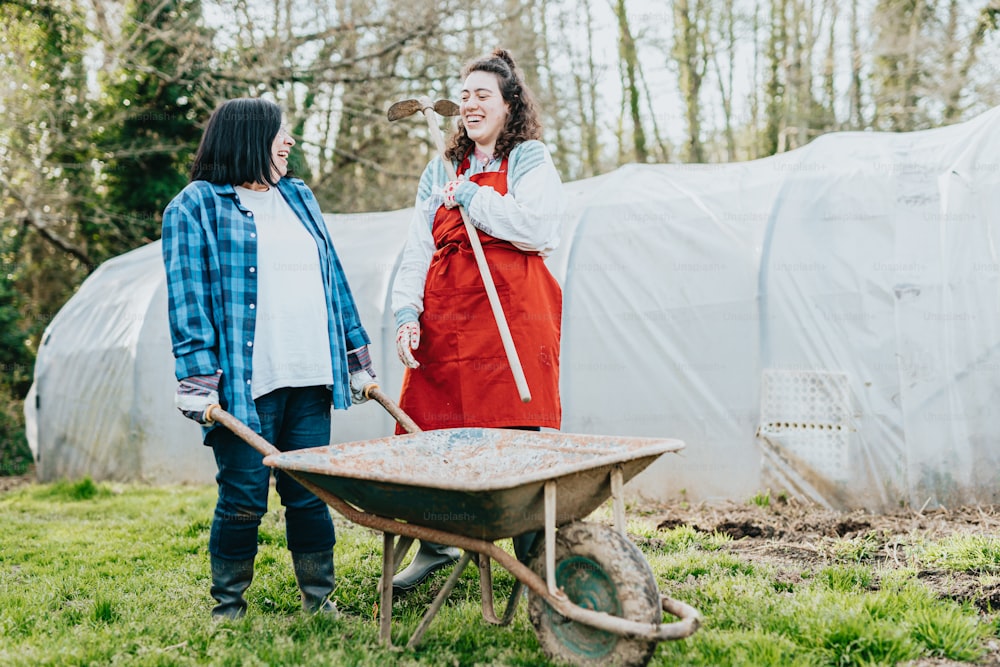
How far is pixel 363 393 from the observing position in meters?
3.16

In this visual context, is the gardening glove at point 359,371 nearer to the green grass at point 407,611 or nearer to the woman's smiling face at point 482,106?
the green grass at point 407,611

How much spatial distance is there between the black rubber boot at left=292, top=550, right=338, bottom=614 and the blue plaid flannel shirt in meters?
0.57

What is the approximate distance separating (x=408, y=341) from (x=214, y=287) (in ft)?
2.28

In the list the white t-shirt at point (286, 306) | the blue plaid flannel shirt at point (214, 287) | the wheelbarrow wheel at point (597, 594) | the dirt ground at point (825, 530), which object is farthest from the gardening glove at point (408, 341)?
the dirt ground at point (825, 530)

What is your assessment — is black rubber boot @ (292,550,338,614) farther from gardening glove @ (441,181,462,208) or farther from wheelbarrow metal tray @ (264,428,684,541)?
gardening glove @ (441,181,462,208)

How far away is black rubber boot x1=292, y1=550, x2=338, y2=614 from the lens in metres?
3.02

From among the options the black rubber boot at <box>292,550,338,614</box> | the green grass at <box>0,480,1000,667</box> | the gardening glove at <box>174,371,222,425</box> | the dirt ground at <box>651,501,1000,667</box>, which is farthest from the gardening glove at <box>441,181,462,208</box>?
the dirt ground at <box>651,501,1000,667</box>

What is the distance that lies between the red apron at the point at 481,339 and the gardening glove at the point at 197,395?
79 cm

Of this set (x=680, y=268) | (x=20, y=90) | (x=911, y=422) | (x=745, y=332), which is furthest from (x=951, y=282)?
(x=20, y=90)

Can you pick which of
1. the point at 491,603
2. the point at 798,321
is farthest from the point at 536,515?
the point at 798,321

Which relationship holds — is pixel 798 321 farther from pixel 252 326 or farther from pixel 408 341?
pixel 252 326

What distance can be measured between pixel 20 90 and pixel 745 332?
722 centimetres

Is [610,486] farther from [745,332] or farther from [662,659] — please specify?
[745,332]

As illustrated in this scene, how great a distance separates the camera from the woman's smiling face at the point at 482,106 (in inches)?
125
